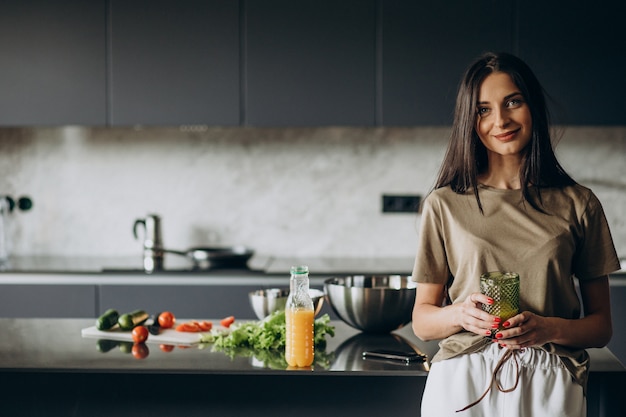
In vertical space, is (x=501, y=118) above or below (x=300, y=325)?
above

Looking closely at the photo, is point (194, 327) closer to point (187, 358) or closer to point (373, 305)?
point (187, 358)

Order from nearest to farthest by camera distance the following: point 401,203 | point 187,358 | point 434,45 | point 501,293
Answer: point 501,293
point 187,358
point 434,45
point 401,203

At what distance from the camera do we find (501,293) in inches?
57.4

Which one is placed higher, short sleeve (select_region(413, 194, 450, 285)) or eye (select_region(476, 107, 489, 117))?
eye (select_region(476, 107, 489, 117))

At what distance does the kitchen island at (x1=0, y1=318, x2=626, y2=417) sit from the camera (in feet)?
5.85

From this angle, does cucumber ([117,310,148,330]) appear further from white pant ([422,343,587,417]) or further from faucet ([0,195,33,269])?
faucet ([0,195,33,269])

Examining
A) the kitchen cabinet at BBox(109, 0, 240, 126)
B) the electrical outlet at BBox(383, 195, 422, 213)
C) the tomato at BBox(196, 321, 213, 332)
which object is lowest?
the tomato at BBox(196, 321, 213, 332)

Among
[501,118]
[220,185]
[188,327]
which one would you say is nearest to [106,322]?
[188,327]

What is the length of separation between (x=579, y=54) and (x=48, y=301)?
271 centimetres

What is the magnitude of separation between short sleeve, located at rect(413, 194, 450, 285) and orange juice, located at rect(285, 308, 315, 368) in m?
0.28

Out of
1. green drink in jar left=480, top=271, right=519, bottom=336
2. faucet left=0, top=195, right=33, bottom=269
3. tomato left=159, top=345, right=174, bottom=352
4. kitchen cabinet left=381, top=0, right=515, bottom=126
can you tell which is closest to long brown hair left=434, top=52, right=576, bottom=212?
green drink in jar left=480, top=271, right=519, bottom=336

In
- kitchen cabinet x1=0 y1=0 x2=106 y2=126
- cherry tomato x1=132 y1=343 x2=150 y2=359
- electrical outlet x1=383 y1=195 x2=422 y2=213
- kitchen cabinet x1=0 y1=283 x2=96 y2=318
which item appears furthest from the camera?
electrical outlet x1=383 y1=195 x2=422 y2=213

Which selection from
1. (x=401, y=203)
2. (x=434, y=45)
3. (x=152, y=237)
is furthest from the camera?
(x=401, y=203)

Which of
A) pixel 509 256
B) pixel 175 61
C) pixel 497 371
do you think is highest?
pixel 175 61
